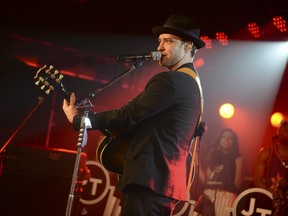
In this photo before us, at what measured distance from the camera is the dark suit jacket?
282 cm

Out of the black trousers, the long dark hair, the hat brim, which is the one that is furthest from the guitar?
the long dark hair

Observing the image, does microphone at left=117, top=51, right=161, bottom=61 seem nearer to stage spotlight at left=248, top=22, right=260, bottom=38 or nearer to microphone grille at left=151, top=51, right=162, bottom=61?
microphone grille at left=151, top=51, right=162, bottom=61

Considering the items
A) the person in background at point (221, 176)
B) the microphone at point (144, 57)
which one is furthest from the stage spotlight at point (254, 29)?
the microphone at point (144, 57)

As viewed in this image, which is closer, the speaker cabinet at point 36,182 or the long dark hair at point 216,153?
the speaker cabinet at point 36,182

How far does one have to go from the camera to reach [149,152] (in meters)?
2.83

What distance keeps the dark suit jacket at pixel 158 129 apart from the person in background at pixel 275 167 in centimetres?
428

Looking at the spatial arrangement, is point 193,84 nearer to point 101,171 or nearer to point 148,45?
point 101,171

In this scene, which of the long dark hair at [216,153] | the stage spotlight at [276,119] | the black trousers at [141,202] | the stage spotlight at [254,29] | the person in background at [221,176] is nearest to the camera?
the black trousers at [141,202]

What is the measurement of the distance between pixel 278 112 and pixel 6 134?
16.4ft

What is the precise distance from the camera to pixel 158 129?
2.88 m

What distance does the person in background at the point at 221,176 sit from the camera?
23.9 ft

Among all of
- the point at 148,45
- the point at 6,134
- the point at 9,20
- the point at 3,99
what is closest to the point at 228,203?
the point at 148,45

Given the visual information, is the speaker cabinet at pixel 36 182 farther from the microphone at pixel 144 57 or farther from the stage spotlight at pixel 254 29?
the stage spotlight at pixel 254 29

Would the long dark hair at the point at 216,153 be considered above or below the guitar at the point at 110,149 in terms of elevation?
above
